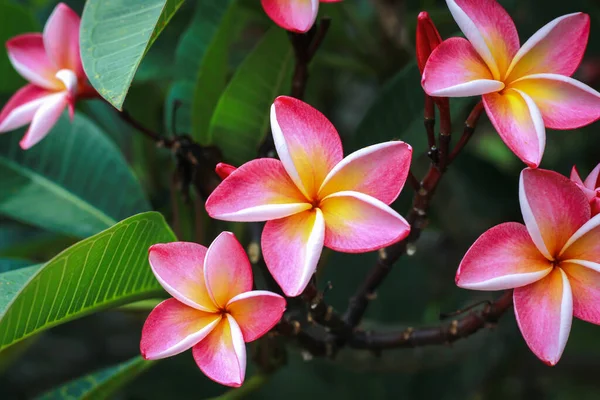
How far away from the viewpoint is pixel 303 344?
78 centimetres

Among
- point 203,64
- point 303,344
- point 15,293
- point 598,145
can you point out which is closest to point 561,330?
point 303,344

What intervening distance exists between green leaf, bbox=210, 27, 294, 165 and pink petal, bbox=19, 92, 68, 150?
0.20 m

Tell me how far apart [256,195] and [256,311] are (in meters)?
0.09

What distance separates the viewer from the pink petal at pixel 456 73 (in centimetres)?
58

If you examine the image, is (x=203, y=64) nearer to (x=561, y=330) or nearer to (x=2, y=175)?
(x=2, y=175)

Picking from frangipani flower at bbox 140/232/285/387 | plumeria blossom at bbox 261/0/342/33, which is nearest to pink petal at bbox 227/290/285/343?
frangipani flower at bbox 140/232/285/387

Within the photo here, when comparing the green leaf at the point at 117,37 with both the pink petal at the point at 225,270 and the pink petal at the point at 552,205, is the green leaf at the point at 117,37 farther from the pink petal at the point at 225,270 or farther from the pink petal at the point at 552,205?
the pink petal at the point at 552,205

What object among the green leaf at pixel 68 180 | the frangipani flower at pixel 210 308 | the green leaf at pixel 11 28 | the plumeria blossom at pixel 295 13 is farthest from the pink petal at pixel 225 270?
the green leaf at pixel 11 28

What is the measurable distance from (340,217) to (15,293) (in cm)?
30

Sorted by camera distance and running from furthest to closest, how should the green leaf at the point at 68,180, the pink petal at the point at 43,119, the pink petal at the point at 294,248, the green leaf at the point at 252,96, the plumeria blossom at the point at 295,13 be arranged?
the green leaf at the point at 68,180, the green leaf at the point at 252,96, the pink petal at the point at 43,119, the plumeria blossom at the point at 295,13, the pink petal at the point at 294,248

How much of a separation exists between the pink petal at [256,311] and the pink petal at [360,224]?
63 mm

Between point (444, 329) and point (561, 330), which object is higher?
point (561, 330)

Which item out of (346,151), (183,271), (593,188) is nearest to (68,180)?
(346,151)

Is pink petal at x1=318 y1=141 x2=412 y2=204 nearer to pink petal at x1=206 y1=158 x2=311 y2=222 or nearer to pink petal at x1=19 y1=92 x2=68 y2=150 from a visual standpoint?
pink petal at x1=206 y1=158 x2=311 y2=222
